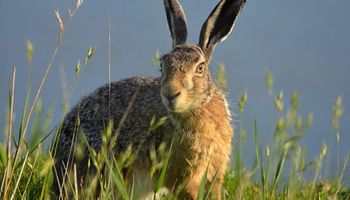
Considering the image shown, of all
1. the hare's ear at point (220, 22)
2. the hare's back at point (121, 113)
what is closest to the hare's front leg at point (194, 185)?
the hare's back at point (121, 113)

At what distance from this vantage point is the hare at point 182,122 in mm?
6125

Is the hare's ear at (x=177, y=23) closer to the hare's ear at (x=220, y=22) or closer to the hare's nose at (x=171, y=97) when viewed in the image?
the hare's ear at (x=220, y=22)

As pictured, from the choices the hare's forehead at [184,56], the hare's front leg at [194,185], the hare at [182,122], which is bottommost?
the hare's front leg at [194,185]

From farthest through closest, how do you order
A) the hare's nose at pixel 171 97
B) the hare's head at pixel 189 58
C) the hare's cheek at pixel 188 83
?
the hare's cheek at pixel 188 83 → the hare's head at pixel 189 58 → the hare's nose at pixel 171 97

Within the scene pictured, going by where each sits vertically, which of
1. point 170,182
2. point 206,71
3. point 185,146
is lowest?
point 170,182

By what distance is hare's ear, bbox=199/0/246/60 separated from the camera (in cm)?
674

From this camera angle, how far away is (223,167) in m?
6.65

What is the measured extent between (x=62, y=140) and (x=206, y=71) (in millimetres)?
2091

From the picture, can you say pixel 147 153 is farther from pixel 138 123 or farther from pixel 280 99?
pixel 280 99

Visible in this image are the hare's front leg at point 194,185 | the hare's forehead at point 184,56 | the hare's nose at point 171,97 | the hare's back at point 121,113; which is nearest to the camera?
the hare's nose at point 171,97

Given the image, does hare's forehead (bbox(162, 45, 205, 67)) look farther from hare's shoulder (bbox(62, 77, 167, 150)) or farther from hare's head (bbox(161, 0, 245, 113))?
hare's shoulder (bbox(62, 77, 167, 150))

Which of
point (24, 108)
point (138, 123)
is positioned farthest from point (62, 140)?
point (24, 108)

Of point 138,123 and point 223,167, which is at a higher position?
point 138,123

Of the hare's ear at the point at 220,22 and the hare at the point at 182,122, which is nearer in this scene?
the hare at the point at 182,122
